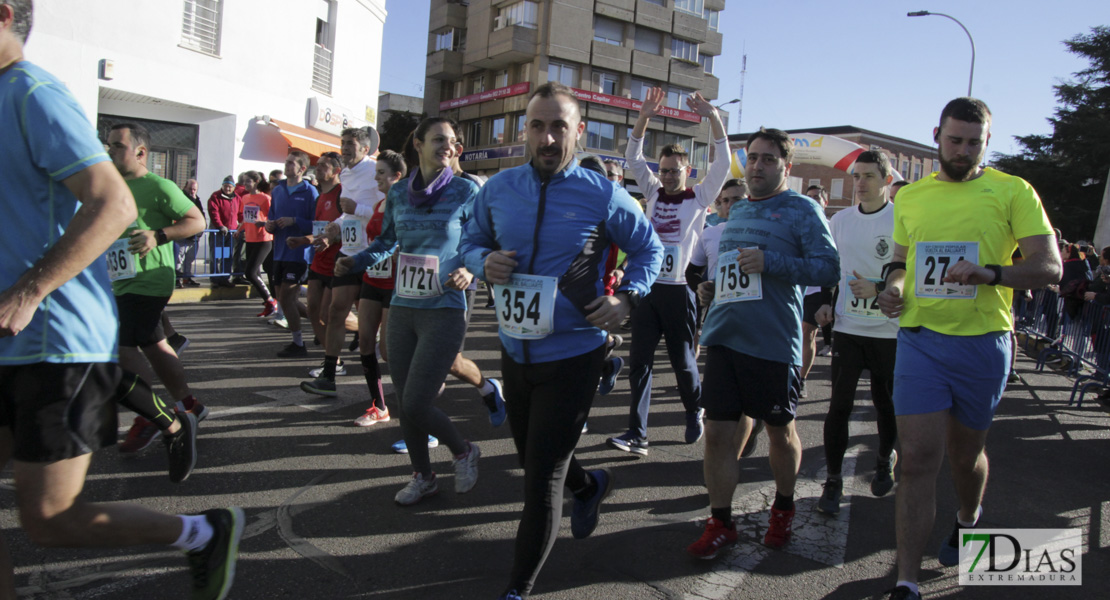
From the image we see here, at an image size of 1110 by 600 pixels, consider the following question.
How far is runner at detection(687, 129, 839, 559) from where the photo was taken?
3592mm

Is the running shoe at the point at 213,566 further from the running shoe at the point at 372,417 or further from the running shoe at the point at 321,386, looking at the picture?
the running shoe at the point at 321,386

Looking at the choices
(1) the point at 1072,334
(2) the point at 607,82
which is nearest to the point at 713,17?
(2) the point at 607,82

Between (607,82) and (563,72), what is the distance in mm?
3152

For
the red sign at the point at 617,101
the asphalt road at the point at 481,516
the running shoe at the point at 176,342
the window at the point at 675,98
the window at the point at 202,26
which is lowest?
the asphalt road at the point at 481,516

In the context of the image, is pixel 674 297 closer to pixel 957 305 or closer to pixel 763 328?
pixel 763 328

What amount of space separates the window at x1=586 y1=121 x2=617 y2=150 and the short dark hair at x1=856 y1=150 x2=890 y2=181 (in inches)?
1635

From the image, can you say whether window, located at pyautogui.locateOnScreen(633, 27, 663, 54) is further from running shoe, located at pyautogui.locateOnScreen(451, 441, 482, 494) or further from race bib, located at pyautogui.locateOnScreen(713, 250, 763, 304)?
running shoe, located at pyautogui.locateOnScreen(451, 441, 482, 494)

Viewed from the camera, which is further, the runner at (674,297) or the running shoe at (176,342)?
the running shoe at (176,342)

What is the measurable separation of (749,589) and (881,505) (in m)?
1.62

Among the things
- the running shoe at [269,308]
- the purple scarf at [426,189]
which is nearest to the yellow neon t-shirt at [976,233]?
the purple scarf at [426,189]

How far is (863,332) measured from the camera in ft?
14.6

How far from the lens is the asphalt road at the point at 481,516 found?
10.4 ft

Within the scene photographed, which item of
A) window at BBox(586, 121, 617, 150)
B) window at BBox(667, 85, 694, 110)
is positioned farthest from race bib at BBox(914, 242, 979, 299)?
window at BBox(667, 85, 694, 110)

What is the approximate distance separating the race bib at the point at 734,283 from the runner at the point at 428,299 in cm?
129
